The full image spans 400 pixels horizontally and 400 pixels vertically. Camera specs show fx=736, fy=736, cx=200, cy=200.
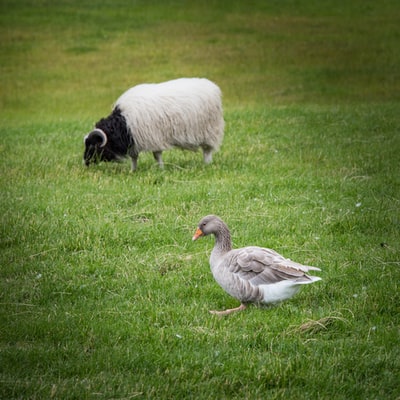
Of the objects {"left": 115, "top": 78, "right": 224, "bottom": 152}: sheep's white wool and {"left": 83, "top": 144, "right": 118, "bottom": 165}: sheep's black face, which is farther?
{"left": 83, "top": 144, "right": 118, "bottom": 165}: sheep's black face

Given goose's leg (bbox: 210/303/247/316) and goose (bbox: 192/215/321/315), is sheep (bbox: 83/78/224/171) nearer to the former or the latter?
goose (bbox: 192/215/321/315)

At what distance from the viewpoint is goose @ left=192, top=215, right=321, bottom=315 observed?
23.8ft

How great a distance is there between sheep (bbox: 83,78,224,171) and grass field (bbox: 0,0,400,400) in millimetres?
432

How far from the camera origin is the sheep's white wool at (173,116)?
46.1 ft

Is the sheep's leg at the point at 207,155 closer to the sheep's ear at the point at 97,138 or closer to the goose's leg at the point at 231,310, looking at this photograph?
the sheep's ear at the point at 97,138

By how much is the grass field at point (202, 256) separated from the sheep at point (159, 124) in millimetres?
432

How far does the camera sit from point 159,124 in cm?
1402

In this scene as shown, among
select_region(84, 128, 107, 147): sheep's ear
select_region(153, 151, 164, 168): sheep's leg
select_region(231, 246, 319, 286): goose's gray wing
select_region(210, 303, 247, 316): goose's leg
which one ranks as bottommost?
select_region(153, 151, 164, 168): sheep's leg

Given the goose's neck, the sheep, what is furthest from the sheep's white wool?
the goose's neck

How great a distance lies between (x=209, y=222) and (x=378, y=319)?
6.77 feet

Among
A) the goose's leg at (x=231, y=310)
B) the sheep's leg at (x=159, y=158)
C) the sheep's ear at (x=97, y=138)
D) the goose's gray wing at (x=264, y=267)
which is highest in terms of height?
the goose's gray wing at (x=264, y=267)

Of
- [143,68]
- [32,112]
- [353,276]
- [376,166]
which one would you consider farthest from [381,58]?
[353,276]

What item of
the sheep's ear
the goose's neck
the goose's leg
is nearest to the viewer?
the goose's leg

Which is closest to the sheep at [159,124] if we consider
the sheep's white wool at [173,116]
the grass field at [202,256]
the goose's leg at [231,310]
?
the sheep's white wool at [173,116]
